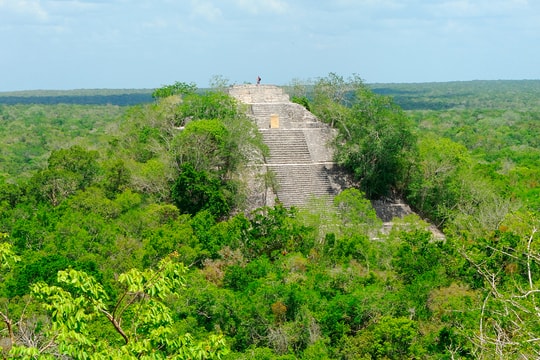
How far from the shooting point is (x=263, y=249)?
55.6 feet

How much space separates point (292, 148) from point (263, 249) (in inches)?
255

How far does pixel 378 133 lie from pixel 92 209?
27.9ft

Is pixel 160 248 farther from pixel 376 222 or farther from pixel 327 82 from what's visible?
pixel 327 82

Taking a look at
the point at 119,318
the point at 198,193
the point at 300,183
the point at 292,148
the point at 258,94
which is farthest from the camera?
the point at 258,94

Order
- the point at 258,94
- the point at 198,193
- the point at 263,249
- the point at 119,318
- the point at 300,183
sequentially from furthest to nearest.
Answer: the point at 258,94 < the point at 300,183 < the point at 198,193 < the point at 263,249 < the point at 119,318

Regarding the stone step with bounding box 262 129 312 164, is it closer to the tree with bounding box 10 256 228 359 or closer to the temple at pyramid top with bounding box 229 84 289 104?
the temple at pyramid top with bounding box 229 84 289 104

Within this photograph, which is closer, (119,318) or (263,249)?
(119,318)

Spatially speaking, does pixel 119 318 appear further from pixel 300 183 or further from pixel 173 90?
pixel 173 90

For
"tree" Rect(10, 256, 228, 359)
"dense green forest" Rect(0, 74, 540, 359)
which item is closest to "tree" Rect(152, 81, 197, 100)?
"dense green forest" Rect(0, 74, 540, 359)

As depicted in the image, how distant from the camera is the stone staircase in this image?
21.0m

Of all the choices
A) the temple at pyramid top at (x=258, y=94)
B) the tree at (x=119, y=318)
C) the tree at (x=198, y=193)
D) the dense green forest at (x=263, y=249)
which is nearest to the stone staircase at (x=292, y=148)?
the temple at pyramid top at (x=258, y=94)

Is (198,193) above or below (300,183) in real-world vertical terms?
above

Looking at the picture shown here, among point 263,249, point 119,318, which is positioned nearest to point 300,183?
point 263,249

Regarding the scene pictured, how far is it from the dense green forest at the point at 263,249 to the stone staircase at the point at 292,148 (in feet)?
2.39
